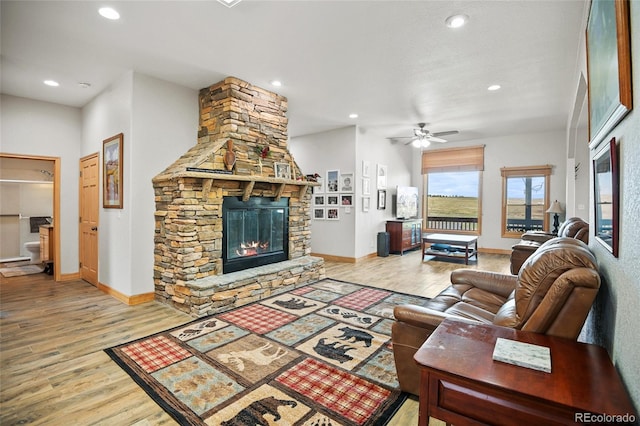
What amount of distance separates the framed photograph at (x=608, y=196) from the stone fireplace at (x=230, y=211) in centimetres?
345

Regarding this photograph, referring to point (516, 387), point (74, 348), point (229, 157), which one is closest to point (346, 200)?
point (229, 157)

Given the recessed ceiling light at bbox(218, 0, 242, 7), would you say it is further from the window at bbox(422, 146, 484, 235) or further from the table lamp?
the window at bbox(422, 146, 484, 235)

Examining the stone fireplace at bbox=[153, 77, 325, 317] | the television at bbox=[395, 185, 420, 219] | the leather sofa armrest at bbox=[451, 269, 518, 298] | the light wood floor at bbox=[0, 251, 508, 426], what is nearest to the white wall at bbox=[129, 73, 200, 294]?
the stone fireplace at bbox=[153, 77, 325, 317]

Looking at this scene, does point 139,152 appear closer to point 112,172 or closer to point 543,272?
point 112,172

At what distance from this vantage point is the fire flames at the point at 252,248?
4477mm

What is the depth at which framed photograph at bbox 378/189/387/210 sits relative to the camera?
24.9ft

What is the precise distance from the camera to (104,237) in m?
4.55

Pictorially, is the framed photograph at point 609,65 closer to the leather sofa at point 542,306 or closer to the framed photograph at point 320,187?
the leather sofa at point 542,306

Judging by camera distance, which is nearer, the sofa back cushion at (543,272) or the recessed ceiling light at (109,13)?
the sofa back cushion at (543,272)

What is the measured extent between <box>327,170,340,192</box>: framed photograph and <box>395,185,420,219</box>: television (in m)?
1.94

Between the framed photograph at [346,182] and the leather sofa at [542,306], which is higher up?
the framed photograph at [346,182]

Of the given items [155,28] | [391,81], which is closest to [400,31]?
[391,81]

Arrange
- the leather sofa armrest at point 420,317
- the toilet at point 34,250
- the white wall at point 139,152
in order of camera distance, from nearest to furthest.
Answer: the leather sofa armrest at point 420,317 < the white wall at point 139,152 < the toilet at point 34,250

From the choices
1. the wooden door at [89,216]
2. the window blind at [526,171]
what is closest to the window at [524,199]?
the window blind at [526,171]
